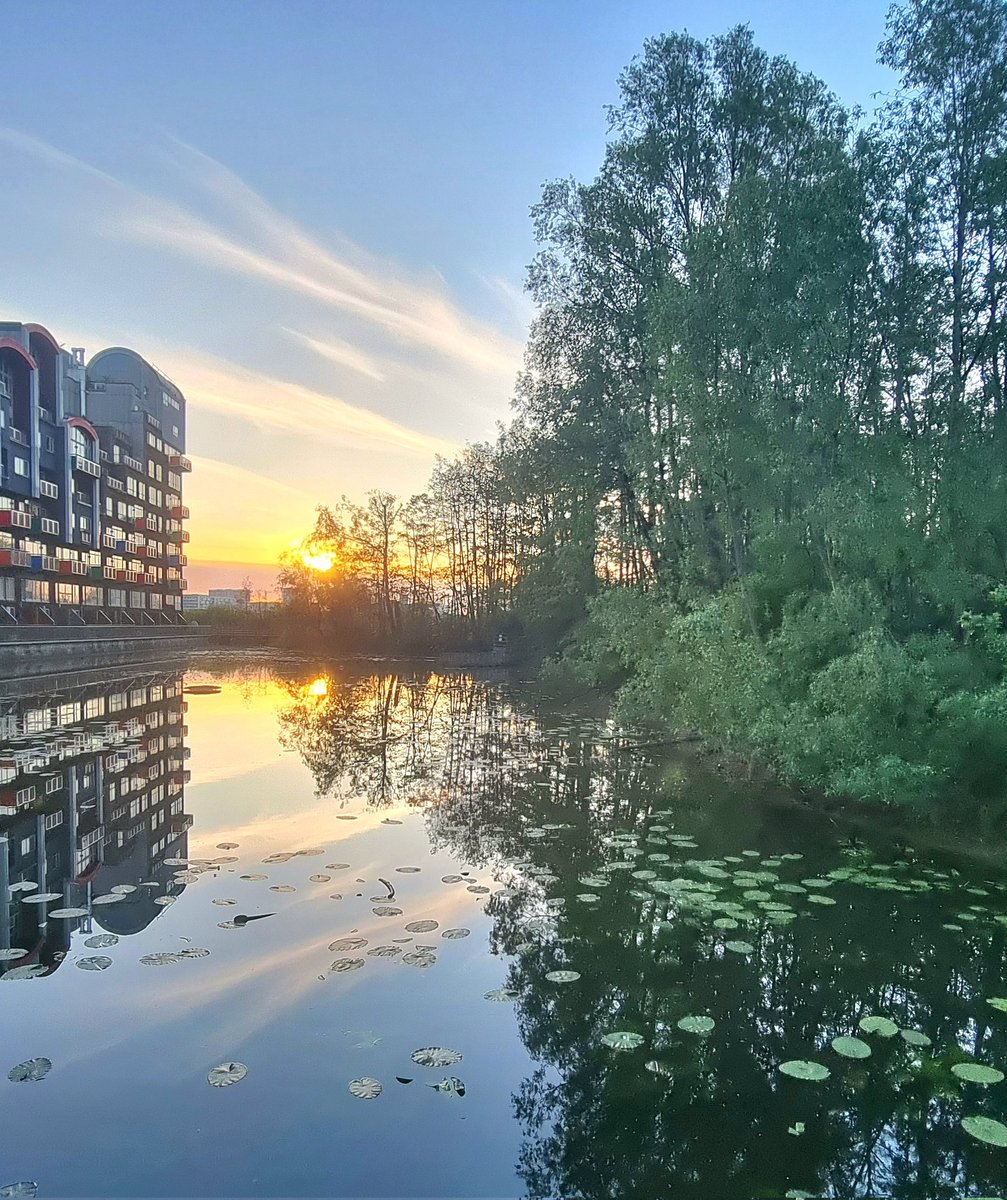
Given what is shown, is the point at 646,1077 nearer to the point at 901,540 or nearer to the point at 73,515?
the point at 901,540

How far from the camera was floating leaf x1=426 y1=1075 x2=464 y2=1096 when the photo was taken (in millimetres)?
3791

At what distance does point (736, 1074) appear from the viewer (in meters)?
3.96

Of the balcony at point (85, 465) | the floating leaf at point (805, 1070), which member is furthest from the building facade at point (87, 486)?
the floating leaf at point (805, 1070)

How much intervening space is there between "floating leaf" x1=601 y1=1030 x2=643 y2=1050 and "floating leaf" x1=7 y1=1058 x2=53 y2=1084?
289 centimetres

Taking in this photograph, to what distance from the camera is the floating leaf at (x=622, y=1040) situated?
4172 millimetres

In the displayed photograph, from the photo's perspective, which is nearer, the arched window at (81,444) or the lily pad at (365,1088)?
the lily pad at (365,1088)

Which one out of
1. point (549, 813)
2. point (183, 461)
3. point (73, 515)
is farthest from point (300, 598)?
point (549, 813)

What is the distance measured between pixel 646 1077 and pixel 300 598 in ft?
183

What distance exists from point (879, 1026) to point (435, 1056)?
2.56m

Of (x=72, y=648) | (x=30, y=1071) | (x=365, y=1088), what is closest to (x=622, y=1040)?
(x=365, y=1088)

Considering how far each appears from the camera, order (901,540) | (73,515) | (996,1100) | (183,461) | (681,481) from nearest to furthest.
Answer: (996,1100) → (901,540) → (681,481) → (73,515) → (183,461)

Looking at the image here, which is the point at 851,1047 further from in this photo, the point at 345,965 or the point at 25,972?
the point at 25,972

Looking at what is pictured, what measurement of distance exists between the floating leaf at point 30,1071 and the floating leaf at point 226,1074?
0.82m

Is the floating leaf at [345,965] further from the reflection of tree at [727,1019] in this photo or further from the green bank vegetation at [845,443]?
the green bank vegetation at [845,443]
